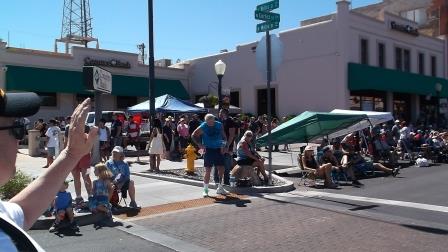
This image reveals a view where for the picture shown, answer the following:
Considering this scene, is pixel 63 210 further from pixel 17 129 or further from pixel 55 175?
pixel 17 129

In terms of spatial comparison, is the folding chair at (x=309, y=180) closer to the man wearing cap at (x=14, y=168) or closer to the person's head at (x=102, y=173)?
the person's head at (x=102, y=173)

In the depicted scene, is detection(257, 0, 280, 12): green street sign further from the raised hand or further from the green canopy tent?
the raised hand

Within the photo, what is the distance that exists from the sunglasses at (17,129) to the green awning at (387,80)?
1145 inches

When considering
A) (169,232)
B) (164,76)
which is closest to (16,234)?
(169,232)

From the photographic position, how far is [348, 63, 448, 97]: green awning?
2956 centimetres

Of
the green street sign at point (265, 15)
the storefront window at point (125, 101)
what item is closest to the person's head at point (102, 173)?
the green street sign at point (265, 15)

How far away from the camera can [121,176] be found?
350 inches

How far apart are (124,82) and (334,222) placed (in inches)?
1048

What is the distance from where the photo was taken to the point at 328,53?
29719 mm

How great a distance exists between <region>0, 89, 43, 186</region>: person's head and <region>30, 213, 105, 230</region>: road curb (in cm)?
659

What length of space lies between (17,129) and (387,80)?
32.7 metres

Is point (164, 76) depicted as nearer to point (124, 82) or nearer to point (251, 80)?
point (124, 82)

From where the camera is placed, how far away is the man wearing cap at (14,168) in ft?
4.39

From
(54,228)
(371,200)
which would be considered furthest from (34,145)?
(371,200)
